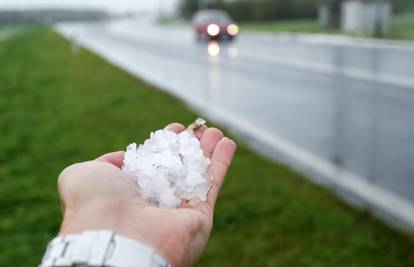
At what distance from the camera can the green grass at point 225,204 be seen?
4.14 metres

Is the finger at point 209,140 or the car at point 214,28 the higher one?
the finger at point 209,140

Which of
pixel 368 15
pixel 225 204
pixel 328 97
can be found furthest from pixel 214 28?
pixel 225 204

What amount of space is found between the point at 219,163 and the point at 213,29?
26498 mm

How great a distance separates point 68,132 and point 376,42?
6.64 metres

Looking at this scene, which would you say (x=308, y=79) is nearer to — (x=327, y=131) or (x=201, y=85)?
(x=201, y=85)

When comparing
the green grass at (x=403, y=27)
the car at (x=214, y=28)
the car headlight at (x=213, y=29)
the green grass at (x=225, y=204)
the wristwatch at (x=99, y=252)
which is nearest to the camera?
the wristwatch at (x=99, y=252)

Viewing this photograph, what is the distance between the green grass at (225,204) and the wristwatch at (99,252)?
7.80 ft

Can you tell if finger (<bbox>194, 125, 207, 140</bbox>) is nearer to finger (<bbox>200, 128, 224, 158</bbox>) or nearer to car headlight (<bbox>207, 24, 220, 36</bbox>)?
finger (<bbox>200, 128, 224, 158</bbox>)

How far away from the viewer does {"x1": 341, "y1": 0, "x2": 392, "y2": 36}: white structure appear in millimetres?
8938

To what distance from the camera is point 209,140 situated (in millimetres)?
2689

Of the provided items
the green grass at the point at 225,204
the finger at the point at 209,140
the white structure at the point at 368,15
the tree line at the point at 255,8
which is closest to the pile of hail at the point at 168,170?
the finger at the point at 209,140

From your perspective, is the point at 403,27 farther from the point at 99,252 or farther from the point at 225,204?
the point at 99,252

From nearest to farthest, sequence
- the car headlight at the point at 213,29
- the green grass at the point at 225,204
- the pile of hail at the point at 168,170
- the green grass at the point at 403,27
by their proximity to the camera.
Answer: the pile of hail at the point at 168,170
the green grass at the point at 225,204
the green grass at the point at 403,27
the car headlight at the point at 213,29

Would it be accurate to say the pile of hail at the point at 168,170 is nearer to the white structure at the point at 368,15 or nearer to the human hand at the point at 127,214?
the human hand at the point at 127,214
